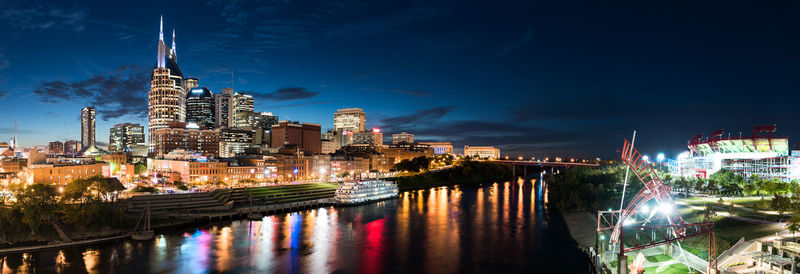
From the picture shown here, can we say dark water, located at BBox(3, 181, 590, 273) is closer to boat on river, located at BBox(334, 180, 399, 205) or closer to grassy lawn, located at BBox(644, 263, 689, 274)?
grassy lawn, located at BBox(644, 263, 689, 274)

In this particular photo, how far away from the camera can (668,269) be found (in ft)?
102

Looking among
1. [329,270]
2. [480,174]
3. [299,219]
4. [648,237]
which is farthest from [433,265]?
[480,174]

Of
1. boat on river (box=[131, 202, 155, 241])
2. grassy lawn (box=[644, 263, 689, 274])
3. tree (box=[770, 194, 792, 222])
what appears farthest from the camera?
boat on river (box=[131, 202, 155, 241])

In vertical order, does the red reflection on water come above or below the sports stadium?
below

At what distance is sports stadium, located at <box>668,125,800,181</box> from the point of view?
67875 millimetres

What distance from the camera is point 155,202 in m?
58.1

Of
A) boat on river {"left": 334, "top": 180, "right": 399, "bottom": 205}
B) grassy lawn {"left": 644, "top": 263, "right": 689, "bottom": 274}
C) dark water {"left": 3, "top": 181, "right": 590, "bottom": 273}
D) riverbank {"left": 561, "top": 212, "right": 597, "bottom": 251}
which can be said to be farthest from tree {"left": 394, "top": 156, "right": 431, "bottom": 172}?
grassy lawn {"left": 644, "top": 263, "right": 689, "bottom": 274}

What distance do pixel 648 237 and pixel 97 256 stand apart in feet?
173

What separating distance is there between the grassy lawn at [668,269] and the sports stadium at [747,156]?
163 ft

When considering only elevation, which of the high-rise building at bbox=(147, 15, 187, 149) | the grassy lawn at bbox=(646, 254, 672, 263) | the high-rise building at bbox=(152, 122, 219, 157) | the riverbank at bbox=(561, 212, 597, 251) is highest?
the high-rise building at bbox=(147, 15, 187, 149)

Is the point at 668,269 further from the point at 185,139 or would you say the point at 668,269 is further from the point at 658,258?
the point at 185,139

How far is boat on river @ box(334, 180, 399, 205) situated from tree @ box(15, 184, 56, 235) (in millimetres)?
40215

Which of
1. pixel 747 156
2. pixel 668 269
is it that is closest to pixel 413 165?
pixel 747 156

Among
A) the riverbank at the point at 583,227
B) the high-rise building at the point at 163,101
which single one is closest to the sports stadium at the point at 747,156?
the riverbank at the point at 583,227
